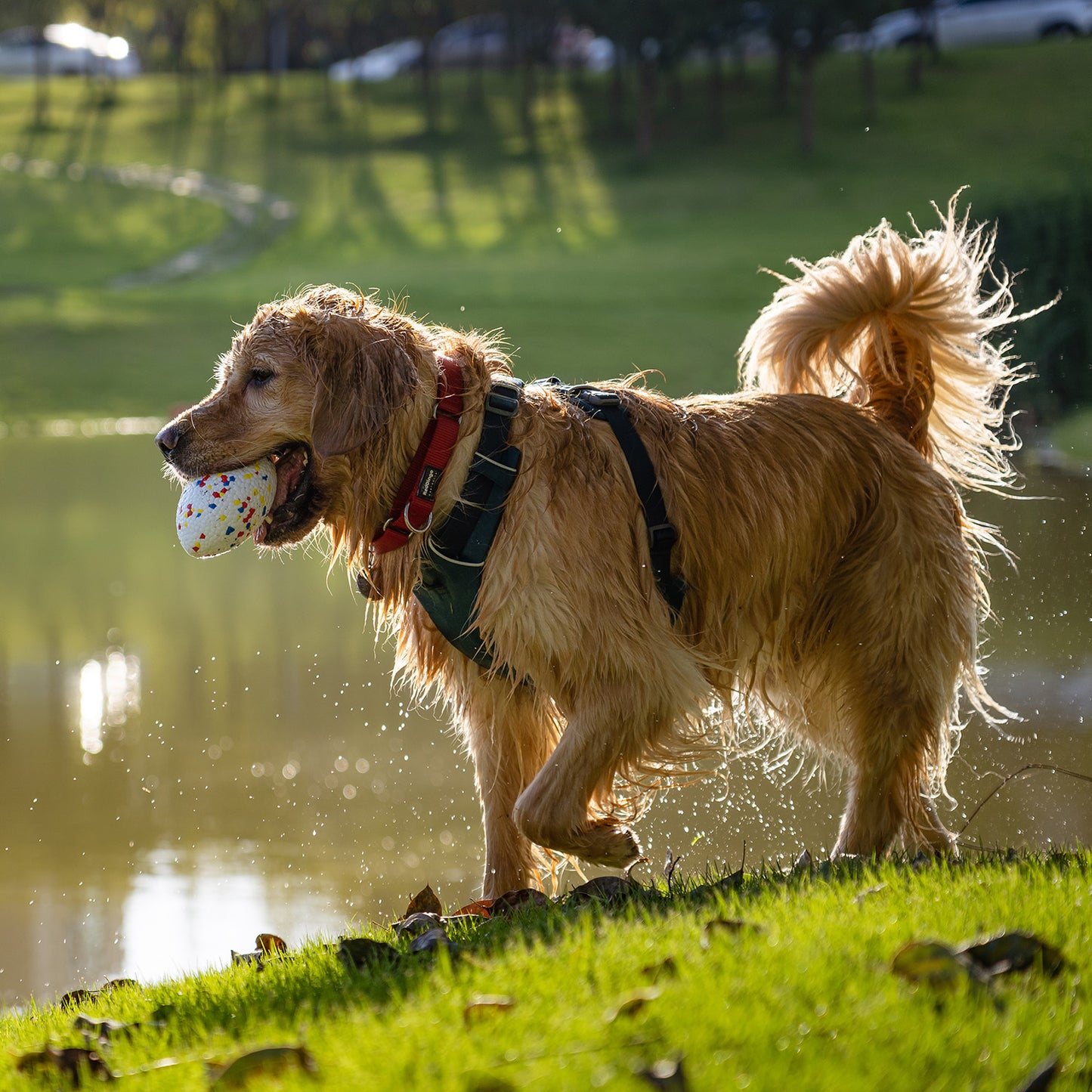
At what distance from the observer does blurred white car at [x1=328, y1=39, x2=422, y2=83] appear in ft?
188

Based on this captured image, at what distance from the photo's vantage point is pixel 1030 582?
29.7 ft

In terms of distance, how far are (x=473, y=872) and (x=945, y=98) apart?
41512mm

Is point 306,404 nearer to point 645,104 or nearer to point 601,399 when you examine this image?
point 601,399

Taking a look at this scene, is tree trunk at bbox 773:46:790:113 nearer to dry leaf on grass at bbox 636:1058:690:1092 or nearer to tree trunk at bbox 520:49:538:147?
tree trunk at bbox 520:49:538:147

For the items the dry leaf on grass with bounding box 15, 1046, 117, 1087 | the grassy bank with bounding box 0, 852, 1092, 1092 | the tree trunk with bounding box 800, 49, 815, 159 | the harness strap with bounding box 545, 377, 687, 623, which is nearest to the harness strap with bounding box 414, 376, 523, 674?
the harness strap with bounding box 545, 377, 687, 623

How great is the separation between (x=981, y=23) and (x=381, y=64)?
25.1 meters

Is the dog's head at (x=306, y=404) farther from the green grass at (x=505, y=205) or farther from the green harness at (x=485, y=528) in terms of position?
the green grass at (x=505, y=205)

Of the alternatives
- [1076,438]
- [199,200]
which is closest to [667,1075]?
[1076,438]

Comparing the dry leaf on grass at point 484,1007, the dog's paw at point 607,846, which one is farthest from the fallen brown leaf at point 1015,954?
the dog's paw at point 607,846

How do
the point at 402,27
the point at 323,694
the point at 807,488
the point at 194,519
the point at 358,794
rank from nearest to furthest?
the point at 194,519
the point at 807,488
the point at 358,794
the point at 323,694
the point at 402,27

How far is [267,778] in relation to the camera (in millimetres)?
6820

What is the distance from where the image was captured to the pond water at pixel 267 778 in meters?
5.39

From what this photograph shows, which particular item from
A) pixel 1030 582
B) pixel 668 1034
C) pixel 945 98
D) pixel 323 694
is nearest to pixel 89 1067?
pixel 668 1034

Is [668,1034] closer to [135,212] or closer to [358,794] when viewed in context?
[358,794]
